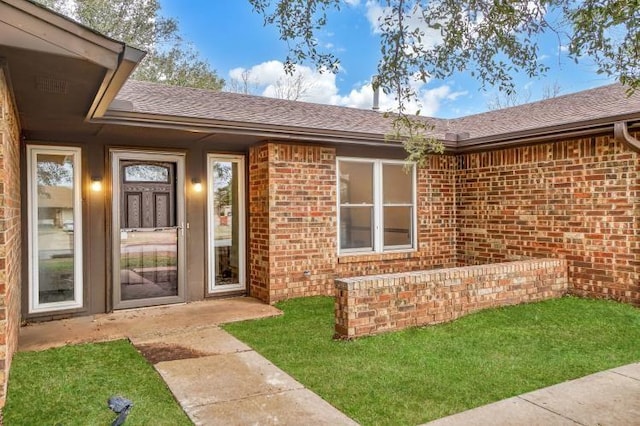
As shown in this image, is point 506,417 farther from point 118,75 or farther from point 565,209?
point 565,209

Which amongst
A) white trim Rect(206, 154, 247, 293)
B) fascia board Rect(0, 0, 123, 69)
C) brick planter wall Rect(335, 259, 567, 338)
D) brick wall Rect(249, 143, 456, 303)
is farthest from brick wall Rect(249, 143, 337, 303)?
fascia board Rect(0, 0, 123, 69)

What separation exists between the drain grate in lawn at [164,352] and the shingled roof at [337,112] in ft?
8.69

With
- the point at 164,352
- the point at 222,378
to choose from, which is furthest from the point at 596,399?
the point at 164,352

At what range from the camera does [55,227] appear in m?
6.00

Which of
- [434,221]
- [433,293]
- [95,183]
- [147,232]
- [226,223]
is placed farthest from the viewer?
[434,221]

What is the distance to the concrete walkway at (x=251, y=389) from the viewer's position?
3141mm

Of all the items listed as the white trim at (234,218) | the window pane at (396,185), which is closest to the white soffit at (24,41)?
the white trim at (234,218)

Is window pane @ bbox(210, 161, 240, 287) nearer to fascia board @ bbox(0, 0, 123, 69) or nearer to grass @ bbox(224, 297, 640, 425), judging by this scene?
grass @ bbox(224, 297, 640, 425)

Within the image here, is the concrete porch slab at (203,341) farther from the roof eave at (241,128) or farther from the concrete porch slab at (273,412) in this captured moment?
the roof eave at (241,128)

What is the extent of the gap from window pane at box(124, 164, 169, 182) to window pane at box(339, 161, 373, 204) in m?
2.75

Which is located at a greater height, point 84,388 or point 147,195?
point 147,195

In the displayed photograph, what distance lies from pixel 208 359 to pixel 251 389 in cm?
88

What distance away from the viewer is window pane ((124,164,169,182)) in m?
6.54

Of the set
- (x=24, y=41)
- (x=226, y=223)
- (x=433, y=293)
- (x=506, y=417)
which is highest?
(x=24, y=41)
